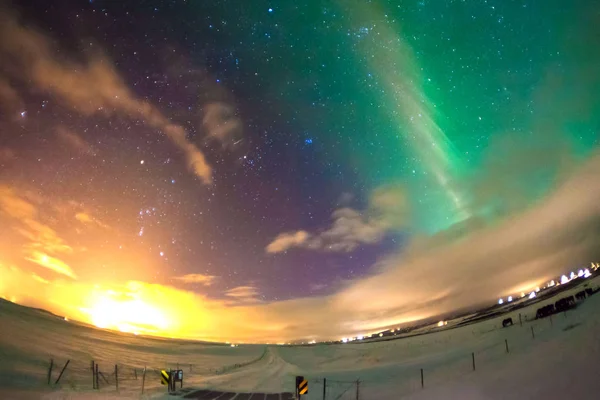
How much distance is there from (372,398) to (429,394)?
3.73 m

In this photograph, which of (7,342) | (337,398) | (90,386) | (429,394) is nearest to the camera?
(429,394)

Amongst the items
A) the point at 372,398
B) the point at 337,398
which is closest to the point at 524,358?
the point at 372,398

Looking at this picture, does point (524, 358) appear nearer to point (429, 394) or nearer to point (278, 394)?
point (429, 394)

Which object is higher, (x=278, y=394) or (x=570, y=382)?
(x=570, y=382)

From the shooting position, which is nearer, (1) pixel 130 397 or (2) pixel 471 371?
(1) pixel 130 397

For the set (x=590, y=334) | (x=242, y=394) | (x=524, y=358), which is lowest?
(x=242, y=394)

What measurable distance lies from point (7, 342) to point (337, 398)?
56.6 meters

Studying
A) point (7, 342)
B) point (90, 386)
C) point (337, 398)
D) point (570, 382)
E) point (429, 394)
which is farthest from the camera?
point (7, 342)

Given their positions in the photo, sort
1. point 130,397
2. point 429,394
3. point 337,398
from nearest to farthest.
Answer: point 429,394
point 337,398
point 130,397

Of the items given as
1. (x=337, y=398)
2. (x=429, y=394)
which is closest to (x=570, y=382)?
(x=429, y=394)

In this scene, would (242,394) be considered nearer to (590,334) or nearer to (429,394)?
(429,394)

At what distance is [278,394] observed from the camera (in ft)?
84.4

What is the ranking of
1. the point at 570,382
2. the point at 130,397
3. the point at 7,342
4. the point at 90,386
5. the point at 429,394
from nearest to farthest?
the point at 570,382 → the point at 429,394 → the point at 130,397 → the point at 90,386 → the point at 7,342

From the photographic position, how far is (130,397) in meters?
23.8
